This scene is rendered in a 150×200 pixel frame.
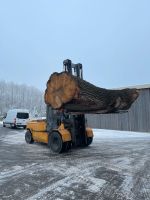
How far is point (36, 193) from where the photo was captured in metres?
7.10

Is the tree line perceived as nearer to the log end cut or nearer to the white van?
the white van

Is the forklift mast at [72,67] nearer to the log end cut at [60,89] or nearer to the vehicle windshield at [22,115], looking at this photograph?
the log end cut at [60,89]

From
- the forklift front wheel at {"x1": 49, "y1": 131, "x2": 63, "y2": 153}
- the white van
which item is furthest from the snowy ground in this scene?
the white van

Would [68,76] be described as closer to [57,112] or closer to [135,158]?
[57,112]

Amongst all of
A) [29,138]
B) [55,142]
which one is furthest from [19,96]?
[55,142]

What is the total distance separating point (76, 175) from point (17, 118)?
22.9 meters

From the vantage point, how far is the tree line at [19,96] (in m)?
125

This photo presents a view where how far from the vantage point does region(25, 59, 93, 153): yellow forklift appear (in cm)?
Result: 1326

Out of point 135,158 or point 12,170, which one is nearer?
point 12,170

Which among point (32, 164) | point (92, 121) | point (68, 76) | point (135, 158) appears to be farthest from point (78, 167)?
point (92, 121)

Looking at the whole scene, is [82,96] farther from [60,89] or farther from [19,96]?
[19,96]

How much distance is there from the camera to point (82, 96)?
12.0m

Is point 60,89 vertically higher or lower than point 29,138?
higher

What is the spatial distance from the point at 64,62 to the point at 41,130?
129 inches
